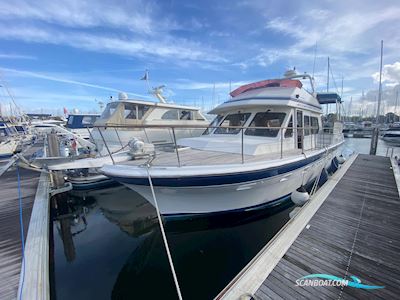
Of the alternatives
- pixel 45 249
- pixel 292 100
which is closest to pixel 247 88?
pixel 292 100

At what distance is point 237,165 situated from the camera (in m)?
4.03

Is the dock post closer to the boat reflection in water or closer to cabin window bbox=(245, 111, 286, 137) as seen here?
the boat reflection in water

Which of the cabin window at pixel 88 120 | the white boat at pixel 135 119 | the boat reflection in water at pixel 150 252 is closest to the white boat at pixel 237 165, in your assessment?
the boat reflection in water at pixel 150 252

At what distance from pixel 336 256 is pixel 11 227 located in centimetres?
679

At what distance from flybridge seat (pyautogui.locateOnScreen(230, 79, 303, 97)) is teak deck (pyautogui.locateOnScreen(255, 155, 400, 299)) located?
14.3ft

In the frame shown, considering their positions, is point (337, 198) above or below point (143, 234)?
above

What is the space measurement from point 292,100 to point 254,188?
335cm

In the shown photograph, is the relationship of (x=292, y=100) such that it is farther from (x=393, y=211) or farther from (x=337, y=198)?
(x=393, y=211)

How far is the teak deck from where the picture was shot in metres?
2.45

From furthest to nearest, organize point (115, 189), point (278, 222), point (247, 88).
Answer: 1. point (115, 189)
2. point (247, 88)
3. point (278, 222)

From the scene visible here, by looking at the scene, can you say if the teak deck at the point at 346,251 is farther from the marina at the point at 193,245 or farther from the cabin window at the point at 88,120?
Result: the cabin window at the point at 88,120

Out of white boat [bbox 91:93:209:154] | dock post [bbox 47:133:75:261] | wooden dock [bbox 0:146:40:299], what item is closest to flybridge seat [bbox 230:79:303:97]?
white boat [bbox 91:93:209:154]

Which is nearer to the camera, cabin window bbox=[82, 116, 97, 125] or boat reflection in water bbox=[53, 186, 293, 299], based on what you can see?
boat reflection in water bbox=[53, 186, 293, 299]

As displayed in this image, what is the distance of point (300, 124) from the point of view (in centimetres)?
664
